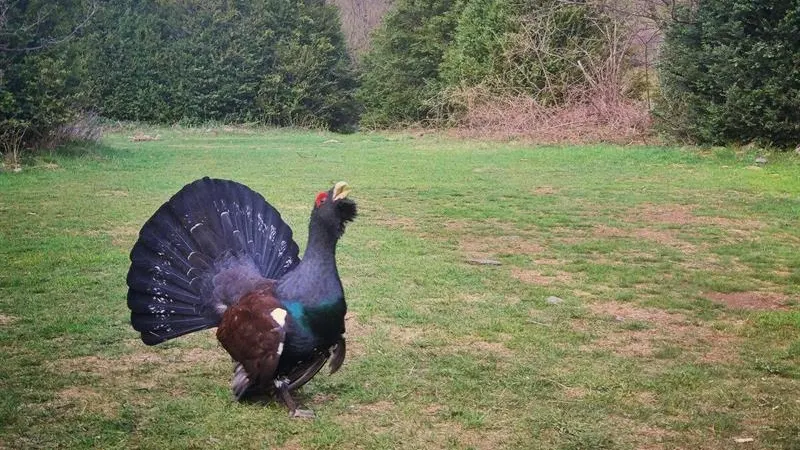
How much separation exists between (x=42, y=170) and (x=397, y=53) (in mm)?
19628

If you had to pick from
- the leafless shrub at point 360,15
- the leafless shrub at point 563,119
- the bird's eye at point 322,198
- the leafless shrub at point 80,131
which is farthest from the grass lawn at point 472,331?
the leafless shrub at point 360,15


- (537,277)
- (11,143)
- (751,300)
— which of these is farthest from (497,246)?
(11,143)

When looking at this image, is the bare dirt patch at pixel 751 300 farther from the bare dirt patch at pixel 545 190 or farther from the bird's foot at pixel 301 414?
the bare dirt patch at pixel 545 190

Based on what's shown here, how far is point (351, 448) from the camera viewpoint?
11.1ft

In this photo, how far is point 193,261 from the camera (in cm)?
409

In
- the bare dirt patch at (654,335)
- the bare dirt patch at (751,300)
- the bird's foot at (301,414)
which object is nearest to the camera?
the bird's foot at (301,414)

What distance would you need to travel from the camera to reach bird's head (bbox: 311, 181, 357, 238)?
3.69m

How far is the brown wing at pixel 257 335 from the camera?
3.61 meters

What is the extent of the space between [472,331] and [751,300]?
2.32 metres

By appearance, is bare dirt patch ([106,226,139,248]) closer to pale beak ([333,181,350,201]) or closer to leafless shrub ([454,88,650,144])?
pale beak ([333,181,350,201])

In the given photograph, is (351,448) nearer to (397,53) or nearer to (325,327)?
(325,327)

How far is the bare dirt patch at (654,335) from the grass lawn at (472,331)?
2 centimetres

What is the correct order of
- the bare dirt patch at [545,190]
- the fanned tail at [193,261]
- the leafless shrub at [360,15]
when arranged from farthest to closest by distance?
the leafless shrub at [360,15] → the bare dirt patch at [545,190] → the fanned tail at [193,261]

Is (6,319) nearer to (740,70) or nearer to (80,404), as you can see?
(80,404)
